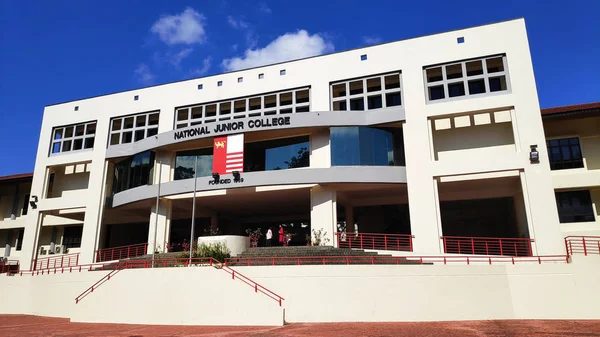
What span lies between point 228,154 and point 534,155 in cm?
1477

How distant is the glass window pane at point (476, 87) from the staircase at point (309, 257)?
33.8 feet

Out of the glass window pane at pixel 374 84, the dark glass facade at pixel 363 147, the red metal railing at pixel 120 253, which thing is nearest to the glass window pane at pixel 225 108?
the dark glass facade at pixel 363 147

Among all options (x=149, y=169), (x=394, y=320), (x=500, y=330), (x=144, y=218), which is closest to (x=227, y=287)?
(x=394, y=320)

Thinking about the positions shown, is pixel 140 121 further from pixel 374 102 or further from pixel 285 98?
pixel 374 102

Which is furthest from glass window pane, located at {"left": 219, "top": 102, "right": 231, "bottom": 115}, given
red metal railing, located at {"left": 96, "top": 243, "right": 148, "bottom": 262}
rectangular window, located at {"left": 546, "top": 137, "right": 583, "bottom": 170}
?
rectangular window, located at {"left": 546, "top": 137, "right": 583, "bottom": 170}

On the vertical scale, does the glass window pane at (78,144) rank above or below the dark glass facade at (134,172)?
above

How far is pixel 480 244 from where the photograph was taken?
24422 millimetres

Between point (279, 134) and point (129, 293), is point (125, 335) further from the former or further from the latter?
point (279, 134)

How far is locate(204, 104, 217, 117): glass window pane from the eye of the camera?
2650 centimetres

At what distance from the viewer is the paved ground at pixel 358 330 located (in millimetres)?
11953

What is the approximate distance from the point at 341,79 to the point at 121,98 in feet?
49.3

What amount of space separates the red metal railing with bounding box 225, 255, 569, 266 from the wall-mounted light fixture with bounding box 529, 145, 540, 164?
4148 millimetres

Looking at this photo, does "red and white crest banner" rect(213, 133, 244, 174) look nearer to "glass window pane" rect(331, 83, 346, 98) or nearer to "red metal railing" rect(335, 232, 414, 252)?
"glass window pane" rect(331, 83, 346, 98)

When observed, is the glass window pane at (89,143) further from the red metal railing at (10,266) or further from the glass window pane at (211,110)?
the red metal railing at (10,266)
